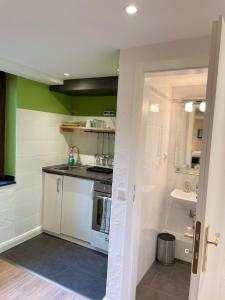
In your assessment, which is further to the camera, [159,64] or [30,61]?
[30,61]

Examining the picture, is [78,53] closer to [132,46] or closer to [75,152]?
[132,46]

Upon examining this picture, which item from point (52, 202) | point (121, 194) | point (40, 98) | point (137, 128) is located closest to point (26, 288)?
point (52, 202)

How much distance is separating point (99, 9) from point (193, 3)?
0.48 meters

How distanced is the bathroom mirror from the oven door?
103cm

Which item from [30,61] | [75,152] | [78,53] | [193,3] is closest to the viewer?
[193,3]

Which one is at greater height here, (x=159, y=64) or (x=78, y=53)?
(x=78, y=53)

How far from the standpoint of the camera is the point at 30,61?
2.34m

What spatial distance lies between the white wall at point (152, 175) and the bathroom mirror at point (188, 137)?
147mm

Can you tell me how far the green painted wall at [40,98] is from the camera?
288cm

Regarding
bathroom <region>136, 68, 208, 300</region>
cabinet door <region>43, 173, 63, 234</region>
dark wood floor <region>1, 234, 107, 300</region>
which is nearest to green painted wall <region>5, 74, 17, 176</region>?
cabinet door <region>43, 173, 63, 234</region>

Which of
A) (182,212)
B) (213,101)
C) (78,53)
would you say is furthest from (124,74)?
(182,212)

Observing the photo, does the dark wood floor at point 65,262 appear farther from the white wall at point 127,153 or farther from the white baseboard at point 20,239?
the white wall at point 127,153

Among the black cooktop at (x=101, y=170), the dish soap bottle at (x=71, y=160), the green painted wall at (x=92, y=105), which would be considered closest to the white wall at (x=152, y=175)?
the black cooktop at (x=101, y=170)

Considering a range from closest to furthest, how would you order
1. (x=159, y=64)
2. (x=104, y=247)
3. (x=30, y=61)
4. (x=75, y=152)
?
(x=159, y=64) → (x=30, y=61) → (x=104, y=247) → (x=75, y=152)
